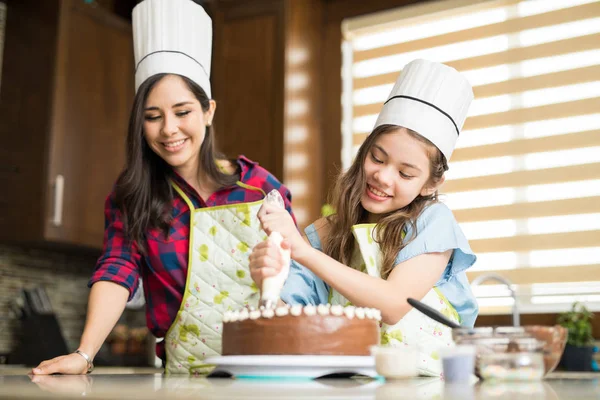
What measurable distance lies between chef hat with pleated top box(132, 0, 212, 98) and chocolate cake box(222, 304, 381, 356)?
0.82 metres

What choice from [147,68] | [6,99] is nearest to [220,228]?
[147,68]

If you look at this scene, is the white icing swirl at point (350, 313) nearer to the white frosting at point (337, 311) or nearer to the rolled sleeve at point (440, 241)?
the white frosting at point (337, 311)

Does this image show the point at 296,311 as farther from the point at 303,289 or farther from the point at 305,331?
the point at 303,289

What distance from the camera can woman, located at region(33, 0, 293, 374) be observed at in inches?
57.1

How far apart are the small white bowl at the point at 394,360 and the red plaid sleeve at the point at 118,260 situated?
769 millimetres

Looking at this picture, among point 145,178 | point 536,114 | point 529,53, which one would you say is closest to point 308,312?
point 145,178

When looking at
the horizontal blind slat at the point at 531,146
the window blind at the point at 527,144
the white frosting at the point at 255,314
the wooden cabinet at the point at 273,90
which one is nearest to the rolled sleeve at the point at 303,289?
the white frosting at the point at 255,314

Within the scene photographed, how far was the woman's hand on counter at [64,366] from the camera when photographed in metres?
1.18

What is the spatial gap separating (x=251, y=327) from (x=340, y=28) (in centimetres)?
286

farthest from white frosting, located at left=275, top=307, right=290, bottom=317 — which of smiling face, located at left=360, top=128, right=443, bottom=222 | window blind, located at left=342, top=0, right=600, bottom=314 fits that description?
window blind, located at left=342, top=0, right=600, bottom=314

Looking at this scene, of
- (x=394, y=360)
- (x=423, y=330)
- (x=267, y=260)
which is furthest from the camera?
(x=423, y=330)

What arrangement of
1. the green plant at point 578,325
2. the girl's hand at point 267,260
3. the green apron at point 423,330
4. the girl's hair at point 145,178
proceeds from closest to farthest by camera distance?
the girl's hand at point 267,260
the green apron at point 423,330
the girl's hair at point 145,178
the green plant at point 578,325

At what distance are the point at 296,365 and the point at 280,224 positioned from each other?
27cm

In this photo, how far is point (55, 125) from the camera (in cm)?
296
